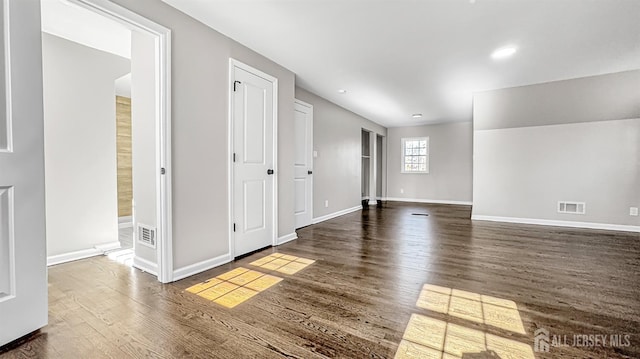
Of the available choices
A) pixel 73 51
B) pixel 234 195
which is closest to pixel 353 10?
pixel 234 195

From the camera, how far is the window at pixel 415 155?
8.43 metres

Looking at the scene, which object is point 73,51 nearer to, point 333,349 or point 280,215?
point 280,215

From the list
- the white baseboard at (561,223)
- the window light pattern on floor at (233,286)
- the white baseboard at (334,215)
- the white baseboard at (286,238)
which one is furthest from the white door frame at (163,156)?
the white baseboard at (561,223)

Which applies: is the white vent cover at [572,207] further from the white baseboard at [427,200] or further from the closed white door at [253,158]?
the closed white door at [253,158]

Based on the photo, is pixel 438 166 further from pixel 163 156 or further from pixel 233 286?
pixel 163 156

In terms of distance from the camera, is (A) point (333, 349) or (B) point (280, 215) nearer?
(A) point (333, 349)

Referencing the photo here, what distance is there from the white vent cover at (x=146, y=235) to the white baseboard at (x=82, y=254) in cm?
84

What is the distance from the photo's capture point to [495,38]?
2.91 m

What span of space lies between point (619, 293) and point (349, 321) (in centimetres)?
216

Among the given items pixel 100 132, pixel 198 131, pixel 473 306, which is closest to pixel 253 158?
pixel 198 131

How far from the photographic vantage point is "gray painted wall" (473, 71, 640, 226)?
4.27 m

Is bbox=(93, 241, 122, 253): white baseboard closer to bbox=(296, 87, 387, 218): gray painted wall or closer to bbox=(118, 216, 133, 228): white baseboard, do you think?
bbox=(118, 216, 133, 228): white baseboard

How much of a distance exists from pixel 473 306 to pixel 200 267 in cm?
230

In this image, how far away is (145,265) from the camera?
8.52 ft
